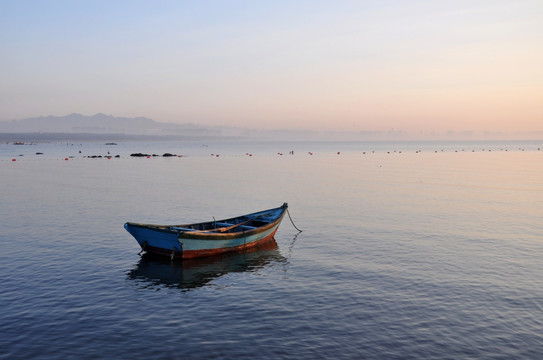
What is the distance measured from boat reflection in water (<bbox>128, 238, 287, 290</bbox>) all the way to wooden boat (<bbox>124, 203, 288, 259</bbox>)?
59cm

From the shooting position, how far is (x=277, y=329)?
20.1 metres

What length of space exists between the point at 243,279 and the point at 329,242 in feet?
37.8

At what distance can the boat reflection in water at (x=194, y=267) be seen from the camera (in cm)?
2747

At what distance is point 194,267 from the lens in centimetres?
3059

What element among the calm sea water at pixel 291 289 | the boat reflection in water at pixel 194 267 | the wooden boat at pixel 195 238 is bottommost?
the boat reflection in water at pixel 194 267

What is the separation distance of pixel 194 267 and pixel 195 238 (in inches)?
81.1

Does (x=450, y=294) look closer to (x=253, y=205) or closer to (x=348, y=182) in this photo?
(x=253, y=205)

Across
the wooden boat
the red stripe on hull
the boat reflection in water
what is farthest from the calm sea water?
the wooden boat

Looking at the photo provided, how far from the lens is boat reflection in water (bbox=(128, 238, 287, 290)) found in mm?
27469

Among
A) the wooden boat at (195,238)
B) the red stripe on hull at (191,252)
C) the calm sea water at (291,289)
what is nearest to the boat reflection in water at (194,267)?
the calm sea water at (291,289)

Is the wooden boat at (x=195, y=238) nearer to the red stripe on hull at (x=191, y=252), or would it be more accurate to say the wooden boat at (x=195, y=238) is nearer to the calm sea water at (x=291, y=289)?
the red stripe on hull at (x=191, y=252)

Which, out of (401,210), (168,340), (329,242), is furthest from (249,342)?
(401,210)

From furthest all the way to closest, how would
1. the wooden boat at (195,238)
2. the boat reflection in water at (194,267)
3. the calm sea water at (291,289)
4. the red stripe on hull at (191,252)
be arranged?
the red stripe on hull at (191,252) → the wooden boat at (195,238) → the boat reflection in water at (194,267) → the calm sea water at (291,289)

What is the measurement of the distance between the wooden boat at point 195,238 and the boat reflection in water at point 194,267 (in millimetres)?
593
